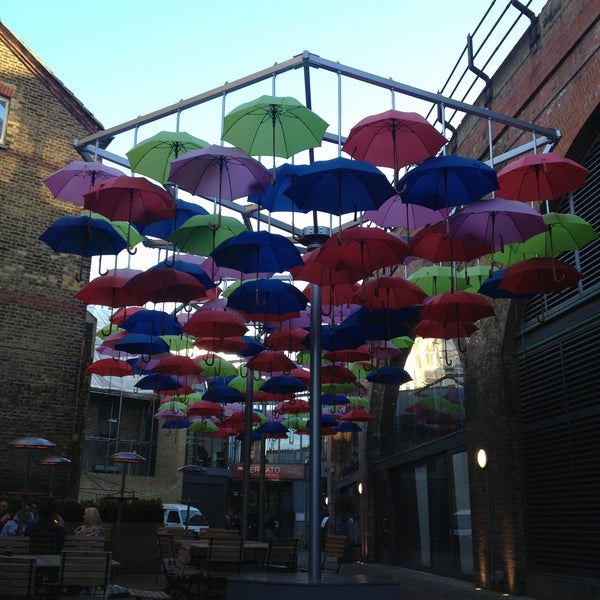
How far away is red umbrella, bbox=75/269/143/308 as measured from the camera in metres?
9.72

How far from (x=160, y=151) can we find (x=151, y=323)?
4.56 meters

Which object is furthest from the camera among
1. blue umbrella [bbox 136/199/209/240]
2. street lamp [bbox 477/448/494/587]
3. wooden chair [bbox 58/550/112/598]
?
street lamp [bbox 477/448/494/587]

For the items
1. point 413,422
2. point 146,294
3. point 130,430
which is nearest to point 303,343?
point 146,294

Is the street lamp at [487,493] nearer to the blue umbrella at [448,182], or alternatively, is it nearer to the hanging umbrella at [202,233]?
the hanging umbrella at [202,233]

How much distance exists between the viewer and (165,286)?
8.90m

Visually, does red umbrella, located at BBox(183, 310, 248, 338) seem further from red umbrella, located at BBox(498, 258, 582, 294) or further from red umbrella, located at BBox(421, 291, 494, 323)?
red umbrella, located at BBox(498, 258, 582, 294)

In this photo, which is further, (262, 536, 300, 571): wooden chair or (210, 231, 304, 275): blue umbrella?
(262, 536, 300, 571): wooden chair

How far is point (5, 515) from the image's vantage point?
14000mm

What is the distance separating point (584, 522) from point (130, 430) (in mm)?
25932

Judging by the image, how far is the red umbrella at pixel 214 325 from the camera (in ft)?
35.0

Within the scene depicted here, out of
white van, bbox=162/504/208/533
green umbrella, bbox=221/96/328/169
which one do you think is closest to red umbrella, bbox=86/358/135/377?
green umbrella, bbox=221/96/328/169

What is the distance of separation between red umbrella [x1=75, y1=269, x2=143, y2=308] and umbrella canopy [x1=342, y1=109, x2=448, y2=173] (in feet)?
13.1

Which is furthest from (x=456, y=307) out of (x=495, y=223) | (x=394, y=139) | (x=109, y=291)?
(x=109, y=291)

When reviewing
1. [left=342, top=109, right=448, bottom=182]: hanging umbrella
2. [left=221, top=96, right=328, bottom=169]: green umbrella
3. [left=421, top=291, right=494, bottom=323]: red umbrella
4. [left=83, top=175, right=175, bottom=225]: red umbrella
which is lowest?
[left=421, top=291, right=494, bottom=323]: red umbrella
